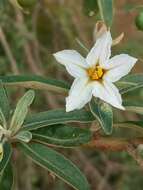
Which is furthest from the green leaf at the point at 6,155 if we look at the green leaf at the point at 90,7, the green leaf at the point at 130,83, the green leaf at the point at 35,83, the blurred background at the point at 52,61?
the blurred background at the point at 52,61

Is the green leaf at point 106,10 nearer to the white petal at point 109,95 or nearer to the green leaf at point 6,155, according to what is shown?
the white petal at point 109,95

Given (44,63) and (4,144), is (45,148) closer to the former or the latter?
(4,144)

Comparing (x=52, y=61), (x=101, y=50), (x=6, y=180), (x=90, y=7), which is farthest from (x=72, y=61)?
(x=52, y=61)

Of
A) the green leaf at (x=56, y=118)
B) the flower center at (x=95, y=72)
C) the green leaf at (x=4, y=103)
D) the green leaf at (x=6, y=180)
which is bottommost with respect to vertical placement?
the green leaf at (x=6, y=180)

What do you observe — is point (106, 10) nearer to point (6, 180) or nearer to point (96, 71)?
point (96, 71)

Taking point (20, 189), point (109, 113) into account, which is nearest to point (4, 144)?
point (109, 113)
